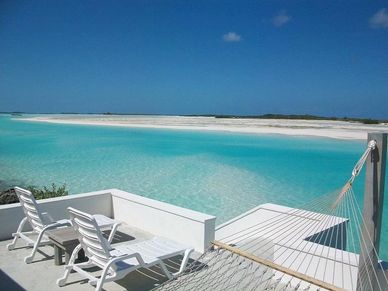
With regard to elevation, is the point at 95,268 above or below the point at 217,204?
above

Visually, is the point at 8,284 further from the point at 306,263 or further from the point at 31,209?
the point at 306,263

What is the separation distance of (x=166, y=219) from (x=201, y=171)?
10.5 m

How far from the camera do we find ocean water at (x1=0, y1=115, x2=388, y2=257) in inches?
440

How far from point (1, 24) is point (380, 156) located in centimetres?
515

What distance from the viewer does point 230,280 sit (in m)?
3.46

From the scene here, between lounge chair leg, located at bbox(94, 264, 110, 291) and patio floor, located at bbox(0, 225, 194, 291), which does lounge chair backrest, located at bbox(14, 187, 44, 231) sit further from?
lounge chair leg, located at bbox(94, 264, 110, 291)

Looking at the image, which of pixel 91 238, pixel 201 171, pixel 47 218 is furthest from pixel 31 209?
pixel 201 171

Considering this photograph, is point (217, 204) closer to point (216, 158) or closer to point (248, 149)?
point (216, 158)

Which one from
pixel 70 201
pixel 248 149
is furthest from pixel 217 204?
pixel 248 149

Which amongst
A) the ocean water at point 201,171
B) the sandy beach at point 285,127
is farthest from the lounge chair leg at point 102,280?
the sandy beach at point 285,127

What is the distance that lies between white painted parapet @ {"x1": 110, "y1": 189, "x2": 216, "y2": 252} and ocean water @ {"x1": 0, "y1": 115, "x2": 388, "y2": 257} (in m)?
3.78

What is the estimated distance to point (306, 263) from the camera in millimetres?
3553

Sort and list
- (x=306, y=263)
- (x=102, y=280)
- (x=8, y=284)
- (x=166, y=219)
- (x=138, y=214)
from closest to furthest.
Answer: (x=102, y=280) < (x=8, y=284) < (x=306, y=263) < (x=166, y=219) < (x=138, y=214)

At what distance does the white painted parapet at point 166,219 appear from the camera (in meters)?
4.40
